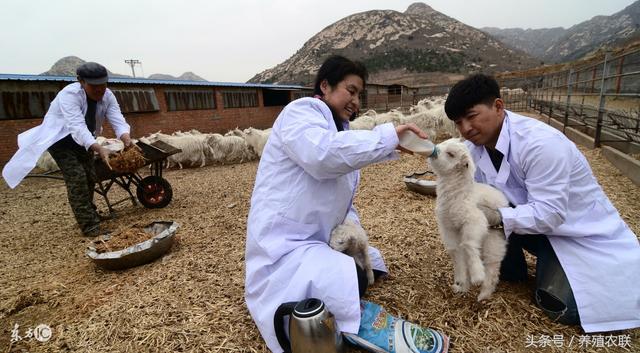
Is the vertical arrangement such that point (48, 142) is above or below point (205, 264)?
above

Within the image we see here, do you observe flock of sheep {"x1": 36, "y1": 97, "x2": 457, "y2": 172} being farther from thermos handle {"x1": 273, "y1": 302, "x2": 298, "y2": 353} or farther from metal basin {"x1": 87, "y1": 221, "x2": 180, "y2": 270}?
thermos handle {"x1": 273, "y1": 302, "x2": 298, "y2": 353}

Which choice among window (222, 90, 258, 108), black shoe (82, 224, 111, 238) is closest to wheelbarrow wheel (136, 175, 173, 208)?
black shoe (82, 224, 111, 238)

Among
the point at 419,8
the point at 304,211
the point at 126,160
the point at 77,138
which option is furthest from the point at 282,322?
the point at 419,8

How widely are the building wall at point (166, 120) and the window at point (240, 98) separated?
25cm

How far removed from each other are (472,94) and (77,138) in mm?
4750

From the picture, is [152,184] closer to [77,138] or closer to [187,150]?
[77,138]

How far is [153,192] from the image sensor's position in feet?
20.3

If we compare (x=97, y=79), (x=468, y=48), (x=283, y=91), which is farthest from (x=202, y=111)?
(x=468, y=48)

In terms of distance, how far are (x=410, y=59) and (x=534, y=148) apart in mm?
76419

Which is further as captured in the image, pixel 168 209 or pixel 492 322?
pixel 168 209

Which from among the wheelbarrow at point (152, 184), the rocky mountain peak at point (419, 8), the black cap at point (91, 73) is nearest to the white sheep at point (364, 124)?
the wheelbarrow at point (152, 184)

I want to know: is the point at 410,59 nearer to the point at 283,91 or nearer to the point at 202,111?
the point at 283,91

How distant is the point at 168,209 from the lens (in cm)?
621

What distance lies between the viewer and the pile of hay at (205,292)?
92.7 inches
